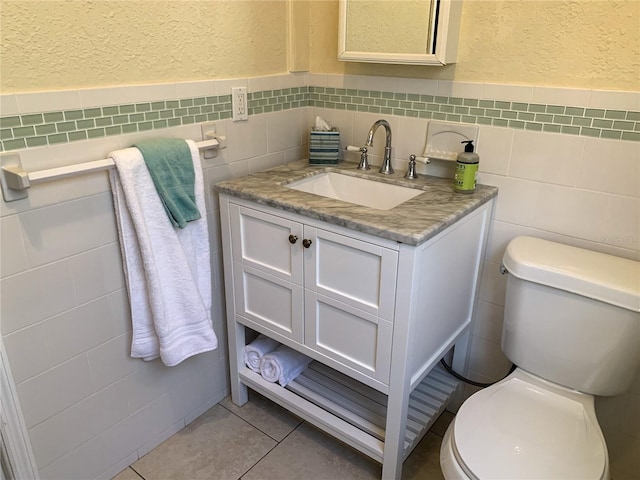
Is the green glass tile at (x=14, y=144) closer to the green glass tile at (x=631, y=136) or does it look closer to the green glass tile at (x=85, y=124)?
the green glass tile at (x=85, y=124)

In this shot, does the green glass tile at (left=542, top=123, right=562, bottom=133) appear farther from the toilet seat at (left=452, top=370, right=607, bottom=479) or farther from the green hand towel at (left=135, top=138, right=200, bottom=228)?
the green hand towel at (left=135, top=138, right=200, bottom=228)

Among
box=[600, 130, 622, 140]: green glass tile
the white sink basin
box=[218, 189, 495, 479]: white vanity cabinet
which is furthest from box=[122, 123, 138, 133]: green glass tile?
box=[600, 130, 622, 140]: green glass tile

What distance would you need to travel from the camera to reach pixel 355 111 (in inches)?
71.9

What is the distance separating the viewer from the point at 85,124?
50.2 inches

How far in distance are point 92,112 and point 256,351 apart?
991 millimetres

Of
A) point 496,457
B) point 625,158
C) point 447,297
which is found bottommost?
point 496,457

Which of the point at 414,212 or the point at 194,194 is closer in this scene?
the point at 414,212

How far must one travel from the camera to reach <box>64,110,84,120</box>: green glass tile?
48.6 inches

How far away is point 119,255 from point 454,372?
1.22m

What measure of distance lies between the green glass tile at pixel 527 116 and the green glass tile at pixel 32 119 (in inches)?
51.8

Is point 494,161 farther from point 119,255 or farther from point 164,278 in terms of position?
point 119,255

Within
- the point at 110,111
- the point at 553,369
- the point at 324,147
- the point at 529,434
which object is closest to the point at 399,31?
the point at 324,147

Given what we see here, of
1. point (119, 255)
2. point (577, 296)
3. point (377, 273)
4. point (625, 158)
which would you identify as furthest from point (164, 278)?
point (625, 158)

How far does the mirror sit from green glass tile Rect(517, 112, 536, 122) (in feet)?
0.89
